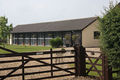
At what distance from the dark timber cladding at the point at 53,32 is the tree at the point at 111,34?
78.2 ft

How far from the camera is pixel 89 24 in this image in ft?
105

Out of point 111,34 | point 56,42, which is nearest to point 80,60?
point 111,34

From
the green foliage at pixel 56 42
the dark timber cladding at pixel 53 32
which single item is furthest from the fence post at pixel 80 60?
the green foliage at pixel 56 42

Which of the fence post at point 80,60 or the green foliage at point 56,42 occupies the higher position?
the green foliage at point 56,42

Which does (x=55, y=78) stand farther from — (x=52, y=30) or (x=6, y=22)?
(x=6, y=22)

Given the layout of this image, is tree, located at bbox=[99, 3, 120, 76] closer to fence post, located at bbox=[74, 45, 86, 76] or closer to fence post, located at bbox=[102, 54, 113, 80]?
fence post, located at bbox=[102, 54, 113, 80]

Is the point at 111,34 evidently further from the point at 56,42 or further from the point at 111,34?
the point at 56,42

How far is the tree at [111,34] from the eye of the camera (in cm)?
647

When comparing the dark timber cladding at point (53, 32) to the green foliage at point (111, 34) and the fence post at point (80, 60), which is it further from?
the green foliage at point (111, 34)

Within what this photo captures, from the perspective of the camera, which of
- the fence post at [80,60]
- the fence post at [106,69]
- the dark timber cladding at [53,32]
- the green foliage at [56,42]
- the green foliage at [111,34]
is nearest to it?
the green foliage at [111,34]

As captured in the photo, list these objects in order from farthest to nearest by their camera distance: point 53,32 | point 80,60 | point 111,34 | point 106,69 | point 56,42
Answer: point 53,32
point 56,42
point 80,60
point 106,69
point 111,34

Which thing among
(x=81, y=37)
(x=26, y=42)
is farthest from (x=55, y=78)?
(x=26, y=42)

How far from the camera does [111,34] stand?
661cm

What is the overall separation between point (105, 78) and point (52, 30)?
95.6 ft
